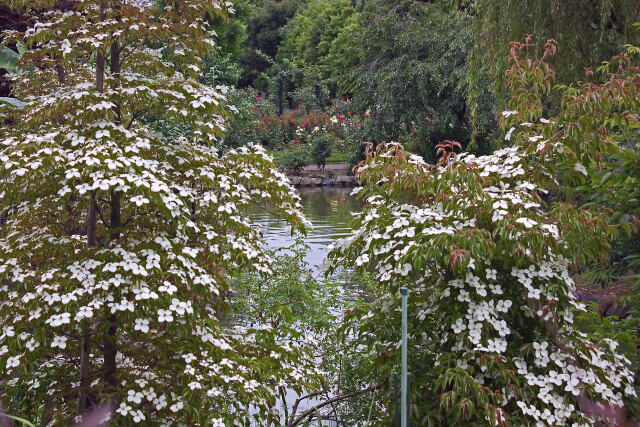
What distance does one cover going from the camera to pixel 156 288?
2629 mm

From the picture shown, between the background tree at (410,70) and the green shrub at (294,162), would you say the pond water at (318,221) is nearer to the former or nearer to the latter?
the green shrub at (294,162)

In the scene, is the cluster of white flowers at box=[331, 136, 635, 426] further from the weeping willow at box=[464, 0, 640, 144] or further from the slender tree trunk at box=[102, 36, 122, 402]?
the weeping willow at box=[464, 0, 640, 144]

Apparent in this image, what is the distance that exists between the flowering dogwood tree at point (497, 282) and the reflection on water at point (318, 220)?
14.8 feet

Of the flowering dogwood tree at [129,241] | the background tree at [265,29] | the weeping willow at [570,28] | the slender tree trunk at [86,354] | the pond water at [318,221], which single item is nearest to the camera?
the flowering dogwood tree at [129,241]

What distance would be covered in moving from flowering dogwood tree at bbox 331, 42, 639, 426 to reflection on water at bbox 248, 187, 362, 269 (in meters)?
4.50

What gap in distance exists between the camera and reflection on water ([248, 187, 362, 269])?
31.9ft

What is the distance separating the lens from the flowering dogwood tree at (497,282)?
8.35 ft

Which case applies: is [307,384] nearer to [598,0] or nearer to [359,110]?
[598,0]

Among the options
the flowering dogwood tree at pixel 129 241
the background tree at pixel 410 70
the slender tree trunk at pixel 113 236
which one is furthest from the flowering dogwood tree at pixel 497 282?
the background tree at pixel 410 70

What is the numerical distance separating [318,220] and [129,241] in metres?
9.91

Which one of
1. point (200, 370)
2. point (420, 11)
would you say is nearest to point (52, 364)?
point (200, 370)

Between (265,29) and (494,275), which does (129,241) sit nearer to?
(494,275)

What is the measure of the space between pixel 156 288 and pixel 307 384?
1.04 metres

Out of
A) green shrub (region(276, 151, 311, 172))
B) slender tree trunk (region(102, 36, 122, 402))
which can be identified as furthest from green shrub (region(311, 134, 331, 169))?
slender tree trunk (region(102, 36, 122, 402))
